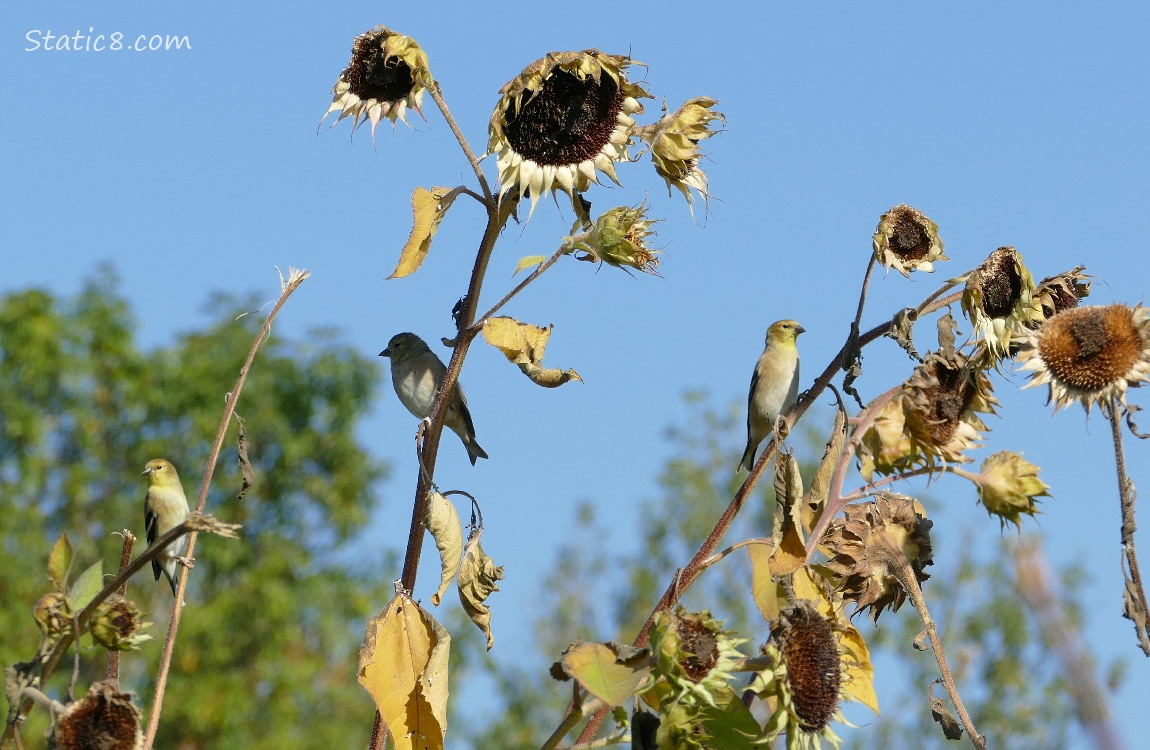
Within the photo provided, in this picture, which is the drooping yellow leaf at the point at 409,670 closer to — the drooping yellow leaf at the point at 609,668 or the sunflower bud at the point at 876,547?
the drooping yellow leaf at the point at 609,668

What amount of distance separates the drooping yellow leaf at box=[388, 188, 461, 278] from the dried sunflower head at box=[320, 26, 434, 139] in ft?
0.43

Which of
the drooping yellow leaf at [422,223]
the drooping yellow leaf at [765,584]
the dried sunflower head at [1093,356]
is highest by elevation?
the drooping yellow leaf at [422,223]

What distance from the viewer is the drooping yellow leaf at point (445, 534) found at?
80.4 inches

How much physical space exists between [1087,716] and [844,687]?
3.09 ft

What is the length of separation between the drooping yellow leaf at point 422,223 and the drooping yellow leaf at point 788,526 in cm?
63

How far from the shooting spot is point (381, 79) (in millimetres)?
2246

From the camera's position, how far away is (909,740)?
845 inches

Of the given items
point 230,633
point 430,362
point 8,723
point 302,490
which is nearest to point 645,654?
point 8,723

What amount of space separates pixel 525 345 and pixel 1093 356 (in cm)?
83

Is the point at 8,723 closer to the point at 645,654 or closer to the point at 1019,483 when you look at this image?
the point at 645,654

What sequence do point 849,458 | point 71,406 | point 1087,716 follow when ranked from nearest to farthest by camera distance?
1. point 1087,716
2. point 849,458
3. point 71,406

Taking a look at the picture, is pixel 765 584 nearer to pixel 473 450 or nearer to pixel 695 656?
pixel 695 656

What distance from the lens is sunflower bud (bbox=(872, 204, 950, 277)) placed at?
2398mm

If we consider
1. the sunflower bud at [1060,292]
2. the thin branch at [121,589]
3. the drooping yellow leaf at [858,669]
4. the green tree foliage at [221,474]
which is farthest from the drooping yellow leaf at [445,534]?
the green tree foliage at [221,474]
